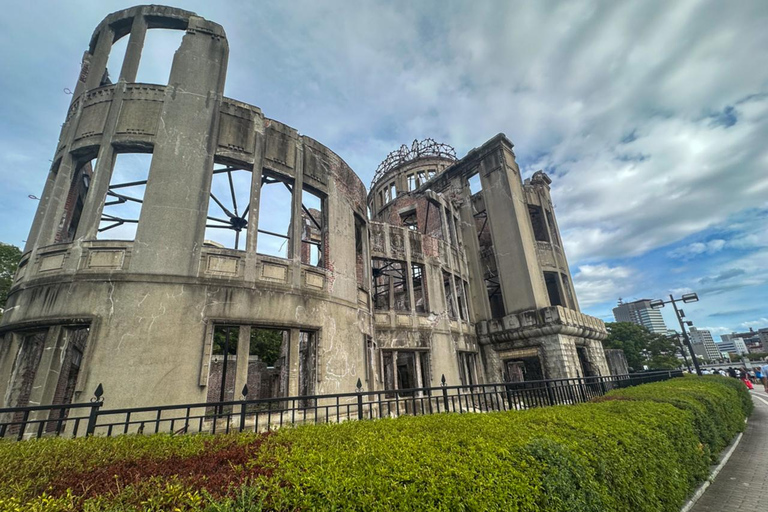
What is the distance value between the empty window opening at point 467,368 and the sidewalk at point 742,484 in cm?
1040

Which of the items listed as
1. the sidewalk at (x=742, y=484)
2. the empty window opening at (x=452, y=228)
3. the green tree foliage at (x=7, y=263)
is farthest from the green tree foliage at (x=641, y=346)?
the green tree foliage at (x=7, y=263)

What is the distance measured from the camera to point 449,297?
18844 mm

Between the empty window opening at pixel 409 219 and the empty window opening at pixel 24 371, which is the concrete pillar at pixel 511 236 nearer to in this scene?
the empty window opening at pixel 409 219

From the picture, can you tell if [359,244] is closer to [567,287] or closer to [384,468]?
[384,468]

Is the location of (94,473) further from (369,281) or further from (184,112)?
(369,281)

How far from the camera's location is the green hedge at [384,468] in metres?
2.11

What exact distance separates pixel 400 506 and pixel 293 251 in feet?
28.3

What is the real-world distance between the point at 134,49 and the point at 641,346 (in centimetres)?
5431

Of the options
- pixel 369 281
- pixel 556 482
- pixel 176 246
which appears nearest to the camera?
pixel 556 482

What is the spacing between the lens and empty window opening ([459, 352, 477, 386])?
17.3 m

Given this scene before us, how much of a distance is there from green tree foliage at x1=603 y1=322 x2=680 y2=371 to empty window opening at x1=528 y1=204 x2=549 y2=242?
28336 mm

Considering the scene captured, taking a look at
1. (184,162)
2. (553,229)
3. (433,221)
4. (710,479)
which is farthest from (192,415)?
(553,229)

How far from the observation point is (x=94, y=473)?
258 centimetres

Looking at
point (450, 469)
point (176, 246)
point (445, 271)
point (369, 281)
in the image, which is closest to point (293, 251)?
point (176, 246)
